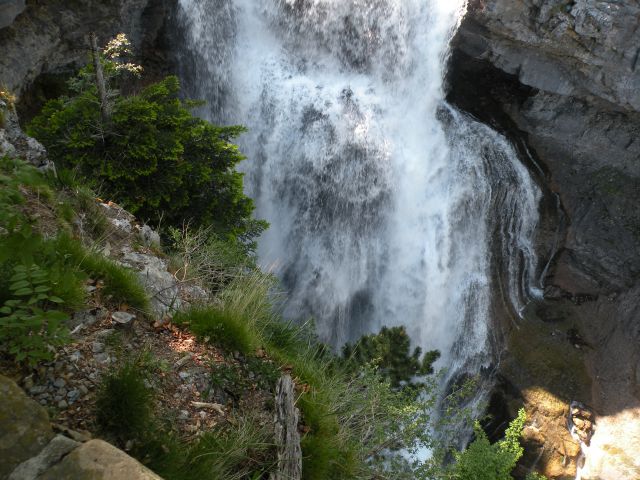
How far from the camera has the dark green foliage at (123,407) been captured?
2648 mm

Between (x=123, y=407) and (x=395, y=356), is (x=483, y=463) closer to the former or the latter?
(x=395, y=356)

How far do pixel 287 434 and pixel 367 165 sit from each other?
11.2 m

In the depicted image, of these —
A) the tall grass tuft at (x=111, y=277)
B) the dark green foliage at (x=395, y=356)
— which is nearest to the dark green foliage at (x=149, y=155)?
the dark green foliage at (x=395, y=356)

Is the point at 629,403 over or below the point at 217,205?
below

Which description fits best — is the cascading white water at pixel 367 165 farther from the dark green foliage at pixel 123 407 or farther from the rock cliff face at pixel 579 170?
the dark green foliage at pixel 123 407

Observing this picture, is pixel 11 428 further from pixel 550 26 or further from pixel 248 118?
pixel 550 26

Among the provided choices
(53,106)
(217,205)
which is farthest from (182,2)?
(217,205)

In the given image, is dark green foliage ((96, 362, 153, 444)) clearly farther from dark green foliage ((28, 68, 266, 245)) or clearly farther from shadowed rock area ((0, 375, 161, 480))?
dark green foliage ((28, 68, 266, 245))

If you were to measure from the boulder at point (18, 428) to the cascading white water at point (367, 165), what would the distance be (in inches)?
428

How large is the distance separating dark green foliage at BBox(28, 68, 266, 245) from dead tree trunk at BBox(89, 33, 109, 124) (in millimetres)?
130

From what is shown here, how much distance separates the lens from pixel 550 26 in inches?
533

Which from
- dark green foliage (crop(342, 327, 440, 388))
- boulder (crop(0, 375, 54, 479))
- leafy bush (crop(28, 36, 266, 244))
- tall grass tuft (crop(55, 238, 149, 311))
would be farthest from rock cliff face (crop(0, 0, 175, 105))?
boulder (crop(0, 375, 54, 479))

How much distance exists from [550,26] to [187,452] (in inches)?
571

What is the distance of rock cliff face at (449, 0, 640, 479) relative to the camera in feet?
43.8
